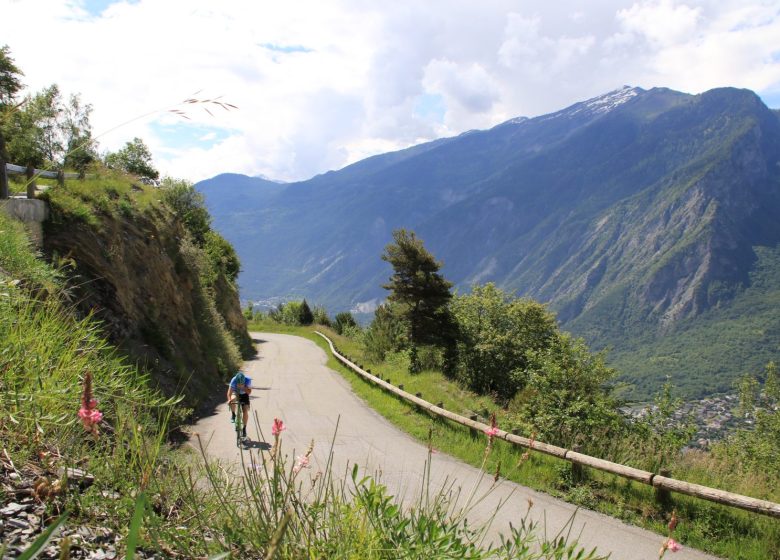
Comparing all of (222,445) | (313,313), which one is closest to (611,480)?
(222,445)

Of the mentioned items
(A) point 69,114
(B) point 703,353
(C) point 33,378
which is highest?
(A) point 69,114

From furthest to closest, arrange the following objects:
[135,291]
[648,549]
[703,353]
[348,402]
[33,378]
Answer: [703,353] → [348,402] → [135,291] → [648,549] → [33,378]

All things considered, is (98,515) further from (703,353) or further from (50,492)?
(703,353)

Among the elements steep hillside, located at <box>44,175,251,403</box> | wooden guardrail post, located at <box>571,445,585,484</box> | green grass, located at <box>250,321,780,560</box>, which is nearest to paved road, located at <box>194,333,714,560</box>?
green grass, located at <box>250,321,780,560</box>

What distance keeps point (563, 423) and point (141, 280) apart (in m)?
13.2

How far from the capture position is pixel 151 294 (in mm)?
16250

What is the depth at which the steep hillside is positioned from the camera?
40.5ft

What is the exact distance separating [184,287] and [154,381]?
9.83 m

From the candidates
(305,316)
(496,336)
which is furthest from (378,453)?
(305,316)

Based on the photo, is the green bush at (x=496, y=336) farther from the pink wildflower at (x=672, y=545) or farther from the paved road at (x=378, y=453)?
the pink wildflower at (x=672, y=545)

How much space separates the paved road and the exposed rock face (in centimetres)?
169

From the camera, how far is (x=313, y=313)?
2771 inches

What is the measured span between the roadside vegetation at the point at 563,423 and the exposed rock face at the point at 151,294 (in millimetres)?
5878

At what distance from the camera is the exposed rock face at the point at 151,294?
40.4ft
